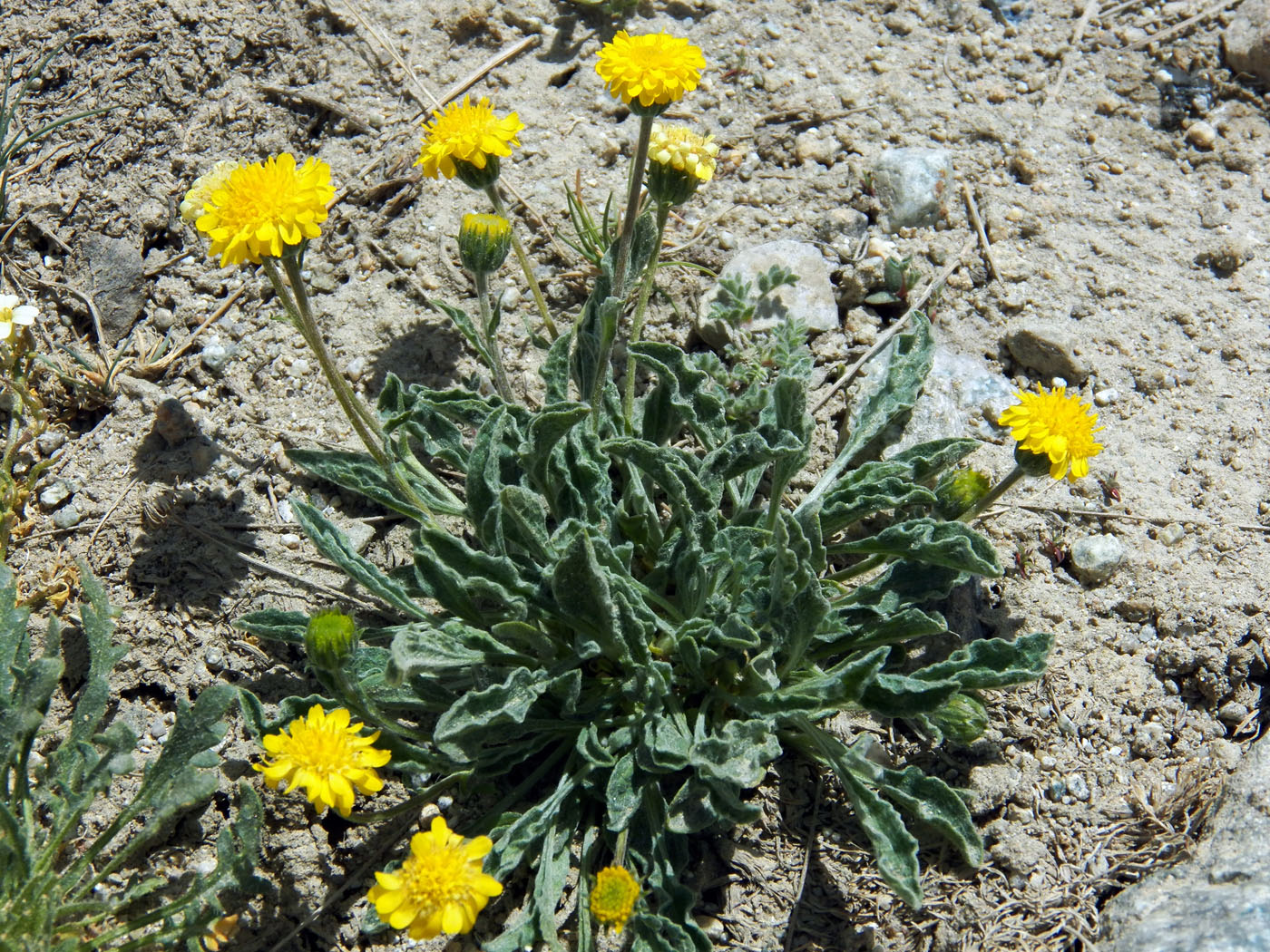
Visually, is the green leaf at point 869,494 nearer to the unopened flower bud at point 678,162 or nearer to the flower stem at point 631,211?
the flower stem at point 631,211

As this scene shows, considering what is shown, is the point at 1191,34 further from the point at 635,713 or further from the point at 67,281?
the point at 67,281

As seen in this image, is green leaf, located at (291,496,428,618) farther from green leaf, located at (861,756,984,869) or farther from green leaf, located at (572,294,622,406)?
green leaf, located at (861,756,984,869)

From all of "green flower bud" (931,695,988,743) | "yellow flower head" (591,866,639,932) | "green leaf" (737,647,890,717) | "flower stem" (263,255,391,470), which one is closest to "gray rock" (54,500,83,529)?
"flower stem" (263,255,391,470)

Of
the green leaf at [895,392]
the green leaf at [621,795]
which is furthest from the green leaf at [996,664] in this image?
the green leaf at [621,795]

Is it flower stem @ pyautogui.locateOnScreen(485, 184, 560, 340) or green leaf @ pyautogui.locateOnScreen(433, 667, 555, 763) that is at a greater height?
flower stem @ pyautogui.locateOnScreen(485, 184, 560, 340)

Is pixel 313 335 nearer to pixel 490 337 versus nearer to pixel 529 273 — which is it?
pixel 490 337

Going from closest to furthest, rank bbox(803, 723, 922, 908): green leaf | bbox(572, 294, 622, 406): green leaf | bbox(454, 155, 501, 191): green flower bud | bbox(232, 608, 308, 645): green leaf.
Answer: bbox(803, 723, 922, 908): green leaf, bbox(232, 608, 308, 645): green leaf, bbox(572, 294, 622, 406): green leaf, bbox(454, 155, 501, 191): green flower bud
